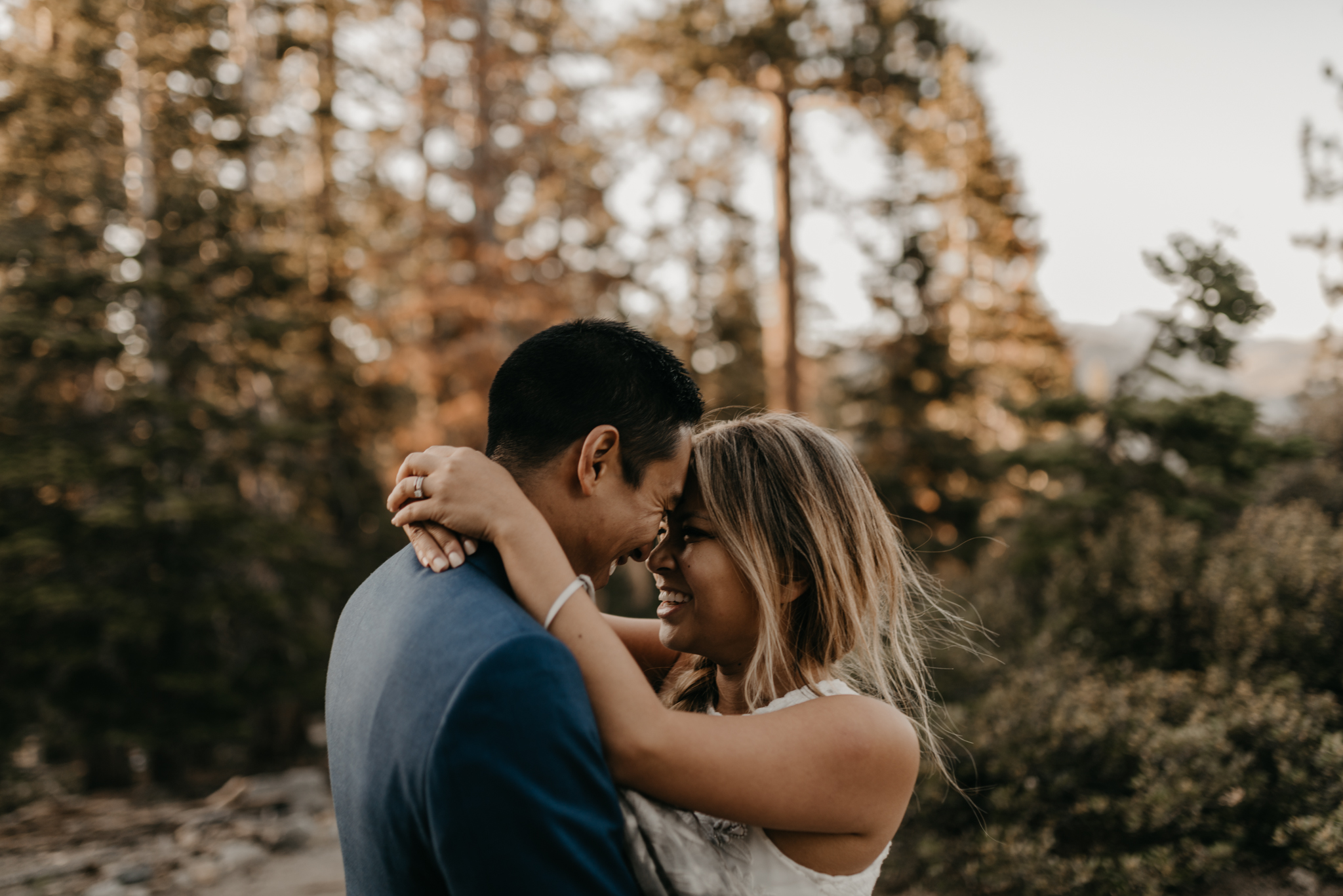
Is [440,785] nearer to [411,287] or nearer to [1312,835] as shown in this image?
[1312,835]

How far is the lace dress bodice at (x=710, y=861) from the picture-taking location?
1855 millimetres

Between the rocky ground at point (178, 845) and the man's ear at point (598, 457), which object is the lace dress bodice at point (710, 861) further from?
the rocky ground at point (178, 845)

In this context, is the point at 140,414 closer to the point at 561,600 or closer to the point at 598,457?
the point at 598,457

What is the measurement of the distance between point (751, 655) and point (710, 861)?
0.68 m

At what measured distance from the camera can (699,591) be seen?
237 cm

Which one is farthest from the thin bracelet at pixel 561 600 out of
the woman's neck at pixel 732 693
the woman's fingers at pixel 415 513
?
the woman's neck at pixel 732 693

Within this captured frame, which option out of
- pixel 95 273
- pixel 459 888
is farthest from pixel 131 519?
pixel 459 888

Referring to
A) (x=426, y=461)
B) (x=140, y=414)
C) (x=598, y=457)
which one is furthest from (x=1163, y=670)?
(x=140, y=414)

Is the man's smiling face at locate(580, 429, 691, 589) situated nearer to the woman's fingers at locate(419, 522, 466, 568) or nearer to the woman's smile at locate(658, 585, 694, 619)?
the woman's smile at locate(658, 585, 694, 619)

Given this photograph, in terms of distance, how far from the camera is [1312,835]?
14.6ft

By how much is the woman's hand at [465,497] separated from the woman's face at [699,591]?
554mm

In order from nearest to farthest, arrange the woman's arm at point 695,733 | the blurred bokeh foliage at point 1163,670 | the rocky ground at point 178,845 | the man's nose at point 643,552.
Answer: the woman's arm at point 695,733 → the man's nose at point 643,552 → the blurred bokeh foliage at point 1163,670 → the rocky ground at point 178,845

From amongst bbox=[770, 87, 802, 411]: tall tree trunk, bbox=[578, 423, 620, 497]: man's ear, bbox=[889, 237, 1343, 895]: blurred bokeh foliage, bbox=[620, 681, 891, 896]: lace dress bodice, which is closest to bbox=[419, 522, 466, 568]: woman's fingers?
bbox=[578, 423, 620, 497]: man's ear

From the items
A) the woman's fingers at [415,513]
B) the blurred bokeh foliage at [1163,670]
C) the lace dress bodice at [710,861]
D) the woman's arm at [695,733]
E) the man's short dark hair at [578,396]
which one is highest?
the man's short dark hair at [578,396]
